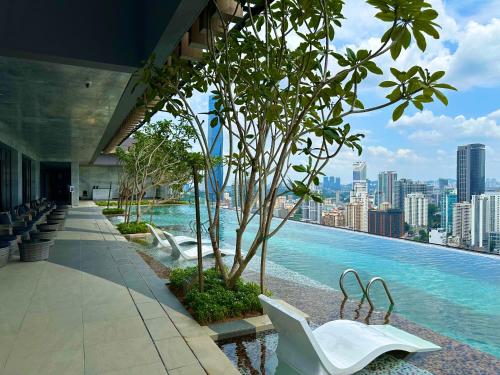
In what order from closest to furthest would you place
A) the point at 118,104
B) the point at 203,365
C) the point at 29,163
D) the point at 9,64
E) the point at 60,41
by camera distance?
1. the point at 203,365
2. the point at 60,41
3. the point at 9,64
4. the point at 118,104
5. the point at 29,163

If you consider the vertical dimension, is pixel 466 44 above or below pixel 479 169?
above

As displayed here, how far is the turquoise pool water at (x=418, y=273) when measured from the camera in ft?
16.4

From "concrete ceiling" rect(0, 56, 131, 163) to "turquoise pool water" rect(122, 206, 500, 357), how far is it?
5.10 m

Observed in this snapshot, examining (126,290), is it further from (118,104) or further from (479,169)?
(479,169)

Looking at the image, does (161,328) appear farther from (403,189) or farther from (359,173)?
(403,189)

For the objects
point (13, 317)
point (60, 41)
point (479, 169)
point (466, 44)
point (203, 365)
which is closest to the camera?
point (203, 365)

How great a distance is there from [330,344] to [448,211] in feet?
32.9

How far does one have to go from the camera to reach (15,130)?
11523 millimetres

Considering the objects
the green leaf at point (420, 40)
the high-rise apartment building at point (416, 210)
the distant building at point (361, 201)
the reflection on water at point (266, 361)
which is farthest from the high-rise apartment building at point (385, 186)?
the green leaf at point (420, 40)

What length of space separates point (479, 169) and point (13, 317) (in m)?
12.1

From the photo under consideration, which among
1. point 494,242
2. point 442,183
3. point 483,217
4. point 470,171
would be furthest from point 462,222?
point 442,183

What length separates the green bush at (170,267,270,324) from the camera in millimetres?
3920

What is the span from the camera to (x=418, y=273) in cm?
808

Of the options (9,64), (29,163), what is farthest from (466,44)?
(29,163)
